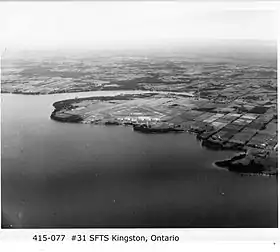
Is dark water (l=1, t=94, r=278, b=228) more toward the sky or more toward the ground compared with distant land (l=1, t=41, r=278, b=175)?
more toward the ground

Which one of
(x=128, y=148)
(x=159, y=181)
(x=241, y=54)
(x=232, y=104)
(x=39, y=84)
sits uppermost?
(x=241, y=54)

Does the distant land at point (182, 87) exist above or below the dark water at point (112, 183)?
above

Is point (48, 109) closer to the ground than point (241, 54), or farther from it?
closer to the ground

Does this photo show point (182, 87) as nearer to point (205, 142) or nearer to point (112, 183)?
point (205, 142)
